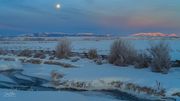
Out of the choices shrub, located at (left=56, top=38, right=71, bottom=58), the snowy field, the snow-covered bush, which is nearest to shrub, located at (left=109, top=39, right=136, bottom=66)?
the snowy field

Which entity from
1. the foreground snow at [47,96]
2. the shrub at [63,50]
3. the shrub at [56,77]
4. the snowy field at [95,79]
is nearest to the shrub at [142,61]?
the snowy field at [95,79]

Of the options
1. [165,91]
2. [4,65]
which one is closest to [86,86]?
[165,91]

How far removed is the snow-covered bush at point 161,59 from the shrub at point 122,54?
6.73ft

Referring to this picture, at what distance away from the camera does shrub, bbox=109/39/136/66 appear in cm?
2158

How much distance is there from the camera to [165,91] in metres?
13.4

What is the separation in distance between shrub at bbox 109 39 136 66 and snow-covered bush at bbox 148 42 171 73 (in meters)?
2.05

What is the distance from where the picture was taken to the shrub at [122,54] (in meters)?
21.6

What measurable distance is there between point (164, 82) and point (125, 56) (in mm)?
7430

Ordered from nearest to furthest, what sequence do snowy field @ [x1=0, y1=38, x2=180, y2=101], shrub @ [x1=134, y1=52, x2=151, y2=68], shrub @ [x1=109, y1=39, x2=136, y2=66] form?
snowy field @ [x1=0, y1=38, x2=180, y2=101] < shrub @ [x1=134, y1=52, x2=151, y2=68] < shrub @ [x1=109, y1=39, x2=136, y2=66]

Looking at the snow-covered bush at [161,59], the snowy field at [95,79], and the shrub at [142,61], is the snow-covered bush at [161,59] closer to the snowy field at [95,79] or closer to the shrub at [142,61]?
the snowy field at [95,79]

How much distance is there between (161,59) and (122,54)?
3.99m

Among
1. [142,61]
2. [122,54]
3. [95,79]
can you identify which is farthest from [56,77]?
[122,54]

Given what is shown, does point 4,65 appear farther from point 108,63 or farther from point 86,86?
point 86,86

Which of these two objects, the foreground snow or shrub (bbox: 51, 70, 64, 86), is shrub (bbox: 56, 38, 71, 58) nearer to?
shrub (bbox: 51, 70, 64, 86)
